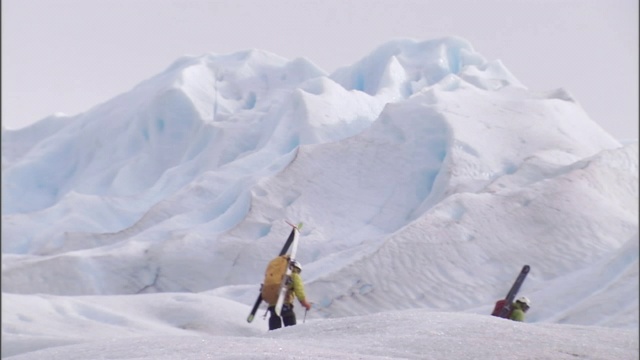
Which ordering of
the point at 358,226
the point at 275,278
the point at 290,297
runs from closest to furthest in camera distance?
1. the point at 275,278
2. the point at 290,297
3. the point at 358,226

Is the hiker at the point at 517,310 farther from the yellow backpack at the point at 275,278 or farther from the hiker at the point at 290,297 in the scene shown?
the yellow backpack at the point at 275,278

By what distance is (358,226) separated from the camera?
2006cm

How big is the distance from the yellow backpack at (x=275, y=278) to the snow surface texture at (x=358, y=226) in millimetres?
284

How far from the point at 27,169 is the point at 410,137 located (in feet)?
60.4

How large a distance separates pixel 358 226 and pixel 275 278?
508 inches

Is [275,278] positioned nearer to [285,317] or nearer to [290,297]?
[290,297]

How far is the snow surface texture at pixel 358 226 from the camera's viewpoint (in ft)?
19.5

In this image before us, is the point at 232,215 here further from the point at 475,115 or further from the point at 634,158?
the point at 634,158

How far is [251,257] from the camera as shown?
1909cm

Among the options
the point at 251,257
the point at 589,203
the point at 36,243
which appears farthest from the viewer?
the point at 36,243

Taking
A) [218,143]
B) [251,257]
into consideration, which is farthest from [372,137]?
[218,143]

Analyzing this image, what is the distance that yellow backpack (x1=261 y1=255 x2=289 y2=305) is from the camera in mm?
7152

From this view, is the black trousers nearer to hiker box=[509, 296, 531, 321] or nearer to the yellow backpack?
the yellow backpack

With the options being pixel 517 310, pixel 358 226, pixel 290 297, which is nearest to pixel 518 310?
pixel 517 310
